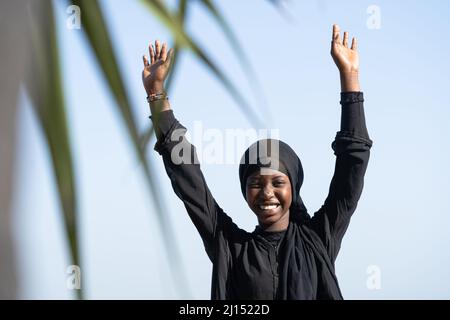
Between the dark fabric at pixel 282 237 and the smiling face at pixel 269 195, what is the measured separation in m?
0.04

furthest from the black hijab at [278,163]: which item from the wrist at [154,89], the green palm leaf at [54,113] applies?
the green palm leaf at [54,113]

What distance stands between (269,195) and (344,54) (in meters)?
0.35

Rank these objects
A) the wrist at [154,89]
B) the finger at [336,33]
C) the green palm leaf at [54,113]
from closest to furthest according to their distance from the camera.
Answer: the green palm leaf at [54,113] < the wrist at [154,89] < the finger at [336,33]

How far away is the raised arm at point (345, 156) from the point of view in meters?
1.28

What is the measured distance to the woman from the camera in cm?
127

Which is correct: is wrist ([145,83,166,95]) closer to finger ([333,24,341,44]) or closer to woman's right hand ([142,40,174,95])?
woman's right hand ([142,40,174,95])

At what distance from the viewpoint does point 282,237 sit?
51.9 inches

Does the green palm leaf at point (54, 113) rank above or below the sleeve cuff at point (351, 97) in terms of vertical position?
below

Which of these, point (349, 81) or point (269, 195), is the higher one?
point (349, 81)

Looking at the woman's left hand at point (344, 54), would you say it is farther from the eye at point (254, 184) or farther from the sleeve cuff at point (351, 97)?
the eye at point (254, 184)

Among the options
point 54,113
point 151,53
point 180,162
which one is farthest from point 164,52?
point 54,113

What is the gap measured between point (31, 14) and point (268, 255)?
3.46ft

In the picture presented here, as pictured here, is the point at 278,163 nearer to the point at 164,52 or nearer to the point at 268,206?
the point at 268,206
